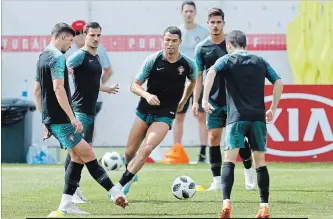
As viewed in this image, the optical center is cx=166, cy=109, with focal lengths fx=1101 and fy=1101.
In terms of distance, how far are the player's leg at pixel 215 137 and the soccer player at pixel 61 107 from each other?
3.01 metres

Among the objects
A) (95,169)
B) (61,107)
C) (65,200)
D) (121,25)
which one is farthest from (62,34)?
(121,25)

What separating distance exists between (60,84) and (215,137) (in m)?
3.98

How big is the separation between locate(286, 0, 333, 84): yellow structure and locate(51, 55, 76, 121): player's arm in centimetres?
1035

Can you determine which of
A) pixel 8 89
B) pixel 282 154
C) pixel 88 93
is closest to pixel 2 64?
pixel 8 89

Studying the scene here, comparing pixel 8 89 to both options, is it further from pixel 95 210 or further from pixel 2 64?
pixel 95 210

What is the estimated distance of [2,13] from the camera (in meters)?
22.1

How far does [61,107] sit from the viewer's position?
11.8m

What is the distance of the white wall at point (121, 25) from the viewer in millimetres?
21781

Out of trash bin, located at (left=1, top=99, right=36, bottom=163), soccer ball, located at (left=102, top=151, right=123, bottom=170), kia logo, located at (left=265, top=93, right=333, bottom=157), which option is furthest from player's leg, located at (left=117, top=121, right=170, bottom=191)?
trash bin, located at (left=1, top=99, right=36, bottom=163)

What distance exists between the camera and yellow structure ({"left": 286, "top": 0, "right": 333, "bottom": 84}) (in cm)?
2131

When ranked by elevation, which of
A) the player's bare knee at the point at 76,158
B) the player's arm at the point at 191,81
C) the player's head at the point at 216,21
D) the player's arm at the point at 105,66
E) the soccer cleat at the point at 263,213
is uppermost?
the player's head at the point at 216,21

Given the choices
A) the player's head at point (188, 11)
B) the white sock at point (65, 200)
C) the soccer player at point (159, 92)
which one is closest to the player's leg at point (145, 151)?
the soccer player at point (159, 92)

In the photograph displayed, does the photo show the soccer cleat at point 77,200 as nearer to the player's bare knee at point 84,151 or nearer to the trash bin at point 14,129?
the player's bare knee at point 84,151

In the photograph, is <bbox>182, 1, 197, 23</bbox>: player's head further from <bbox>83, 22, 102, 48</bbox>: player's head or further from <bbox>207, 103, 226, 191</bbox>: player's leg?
<bbox>83, 22, 102, 48</bbox>: player's head
